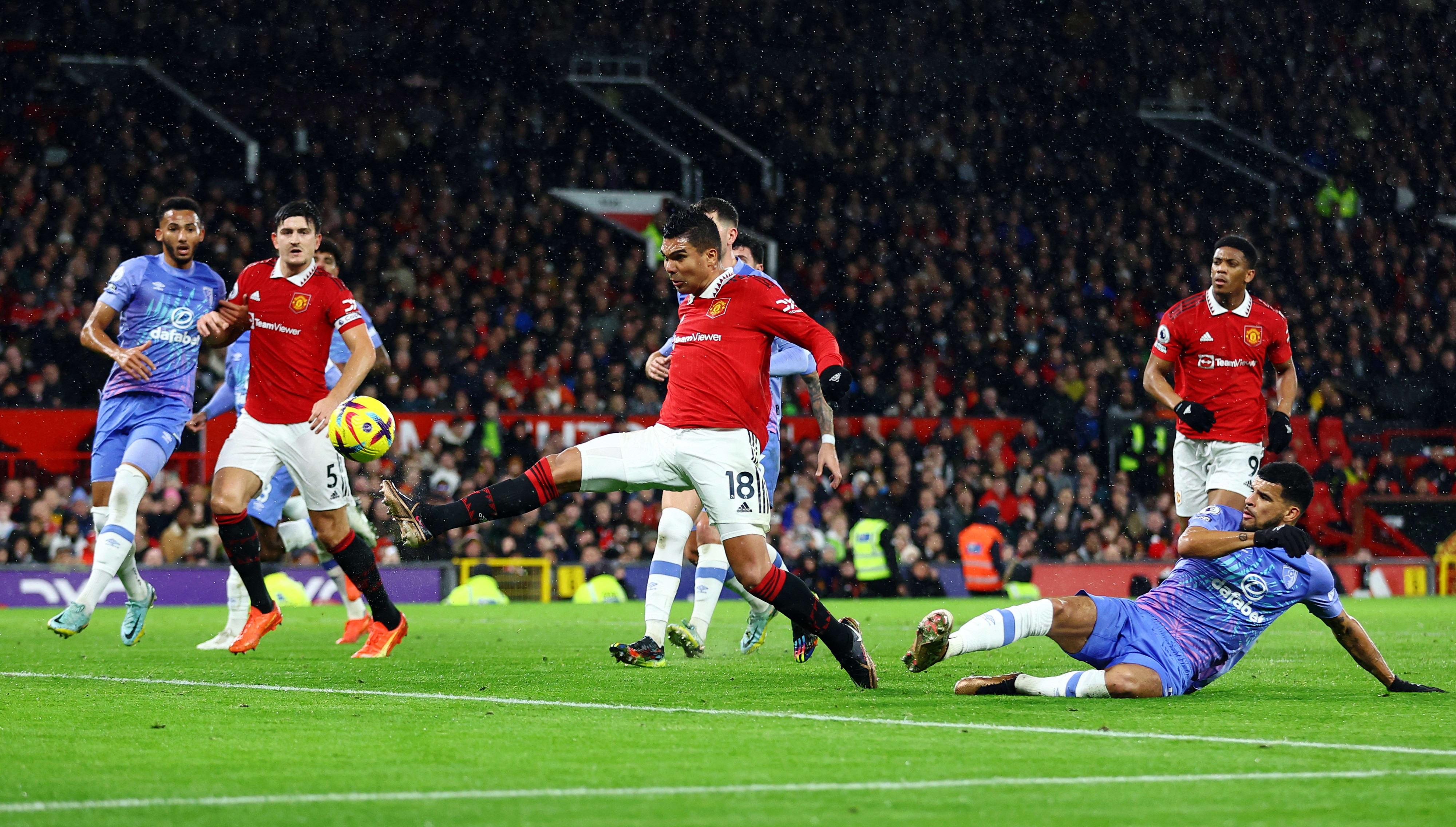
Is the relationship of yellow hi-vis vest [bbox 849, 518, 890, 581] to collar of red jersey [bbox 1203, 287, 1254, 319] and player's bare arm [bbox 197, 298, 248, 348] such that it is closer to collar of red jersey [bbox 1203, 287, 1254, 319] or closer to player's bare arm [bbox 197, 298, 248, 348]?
collar of red jersey [bbox 1203, 287, 1254, 319]

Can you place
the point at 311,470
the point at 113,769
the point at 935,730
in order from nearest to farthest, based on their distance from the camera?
1. the point at 113,769
2. the point at 935,730
3. the point at 311,470

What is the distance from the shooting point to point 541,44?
29.4 meters

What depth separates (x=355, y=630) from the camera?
11391 millimetres

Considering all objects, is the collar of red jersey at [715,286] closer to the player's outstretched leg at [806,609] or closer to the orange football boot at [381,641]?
the player's outstretched leg at [806,609]

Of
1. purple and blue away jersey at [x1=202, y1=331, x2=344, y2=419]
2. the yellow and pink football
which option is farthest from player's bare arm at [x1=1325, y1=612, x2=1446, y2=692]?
purple and blue away jersey at [x1=202, y1=331, x2=344, y2=419]

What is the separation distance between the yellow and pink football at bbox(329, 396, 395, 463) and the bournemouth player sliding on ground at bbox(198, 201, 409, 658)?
0.88m

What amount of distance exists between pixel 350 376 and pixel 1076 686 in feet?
14.0

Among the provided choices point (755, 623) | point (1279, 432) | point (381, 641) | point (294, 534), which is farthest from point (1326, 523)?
point (381, 641)

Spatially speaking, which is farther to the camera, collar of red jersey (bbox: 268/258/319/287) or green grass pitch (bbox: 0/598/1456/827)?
collar of red jersey (bbox: 268/258/319/287)

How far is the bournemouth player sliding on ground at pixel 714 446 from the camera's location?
743 centimetres

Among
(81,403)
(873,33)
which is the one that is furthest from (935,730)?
(873,33)

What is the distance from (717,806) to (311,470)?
19.4ft

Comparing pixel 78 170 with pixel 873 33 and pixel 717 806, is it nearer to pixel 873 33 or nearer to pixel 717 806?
pixel 873 33

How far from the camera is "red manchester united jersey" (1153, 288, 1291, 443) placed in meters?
10.7
